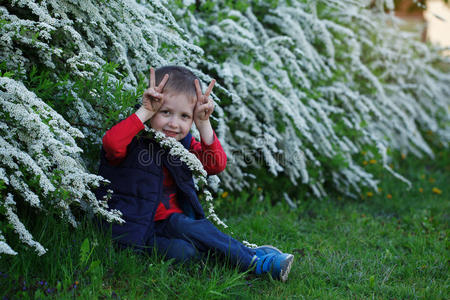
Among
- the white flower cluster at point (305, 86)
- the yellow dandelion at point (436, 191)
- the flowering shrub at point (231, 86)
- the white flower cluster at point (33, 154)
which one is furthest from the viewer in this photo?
the yellow dandelion at point (436, 191)

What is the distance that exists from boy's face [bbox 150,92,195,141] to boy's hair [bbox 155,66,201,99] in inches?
1.1

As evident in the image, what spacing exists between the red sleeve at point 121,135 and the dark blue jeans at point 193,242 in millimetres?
461

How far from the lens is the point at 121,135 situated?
2.13 metres

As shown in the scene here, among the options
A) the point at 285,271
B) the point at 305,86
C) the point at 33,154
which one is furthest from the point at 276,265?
the point at 305,86

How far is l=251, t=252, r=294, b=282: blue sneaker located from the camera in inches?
86.0

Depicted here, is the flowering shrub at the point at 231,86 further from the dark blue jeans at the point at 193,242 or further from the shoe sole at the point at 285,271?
the shoe sole at the point at 285,271

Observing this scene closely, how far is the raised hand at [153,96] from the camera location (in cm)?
217

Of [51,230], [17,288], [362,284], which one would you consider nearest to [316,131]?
[362,284]

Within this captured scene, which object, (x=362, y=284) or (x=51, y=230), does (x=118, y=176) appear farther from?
Result: (x=362, y=284)

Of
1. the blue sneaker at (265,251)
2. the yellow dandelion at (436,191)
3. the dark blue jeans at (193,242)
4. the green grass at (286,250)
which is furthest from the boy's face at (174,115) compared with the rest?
the yellow dandelion at (436,191)

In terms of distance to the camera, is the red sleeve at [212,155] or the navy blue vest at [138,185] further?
the red sleeve at [212,155]

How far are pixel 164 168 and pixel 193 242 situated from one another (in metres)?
0.43

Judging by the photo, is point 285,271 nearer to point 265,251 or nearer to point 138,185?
point 265,251

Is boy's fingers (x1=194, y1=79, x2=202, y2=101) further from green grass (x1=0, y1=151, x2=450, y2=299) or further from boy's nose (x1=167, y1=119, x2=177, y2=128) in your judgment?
green grass (x1=0, y1=151, x2=450, y2=299)
